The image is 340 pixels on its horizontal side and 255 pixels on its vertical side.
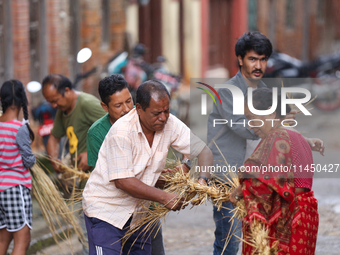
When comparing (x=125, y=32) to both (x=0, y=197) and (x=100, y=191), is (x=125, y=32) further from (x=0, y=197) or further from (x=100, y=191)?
(x=100, y=191)

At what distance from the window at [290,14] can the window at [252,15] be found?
128 inches

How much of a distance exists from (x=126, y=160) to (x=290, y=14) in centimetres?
2103

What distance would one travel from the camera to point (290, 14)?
2281 cm

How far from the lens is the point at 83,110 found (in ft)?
14.1

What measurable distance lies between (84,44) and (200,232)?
540 centimetres

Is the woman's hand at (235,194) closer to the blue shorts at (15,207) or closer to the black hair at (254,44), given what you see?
the black hair at (254,44)

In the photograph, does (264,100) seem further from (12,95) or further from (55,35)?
(55,35)

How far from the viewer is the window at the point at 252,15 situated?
63.4ft

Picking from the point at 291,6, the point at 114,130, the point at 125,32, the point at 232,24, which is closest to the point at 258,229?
the point at 114,130

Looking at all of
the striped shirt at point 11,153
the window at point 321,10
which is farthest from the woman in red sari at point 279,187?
the window at point 321,10

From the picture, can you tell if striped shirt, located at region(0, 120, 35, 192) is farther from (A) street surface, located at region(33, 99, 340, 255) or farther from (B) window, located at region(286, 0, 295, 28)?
(B) window, located at region(286, 0, 295, 28)

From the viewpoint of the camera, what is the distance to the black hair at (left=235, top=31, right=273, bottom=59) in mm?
3738

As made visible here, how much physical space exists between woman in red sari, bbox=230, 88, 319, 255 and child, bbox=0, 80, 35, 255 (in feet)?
5.80

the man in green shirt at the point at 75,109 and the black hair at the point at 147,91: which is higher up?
the black hair at the point at 147,91
